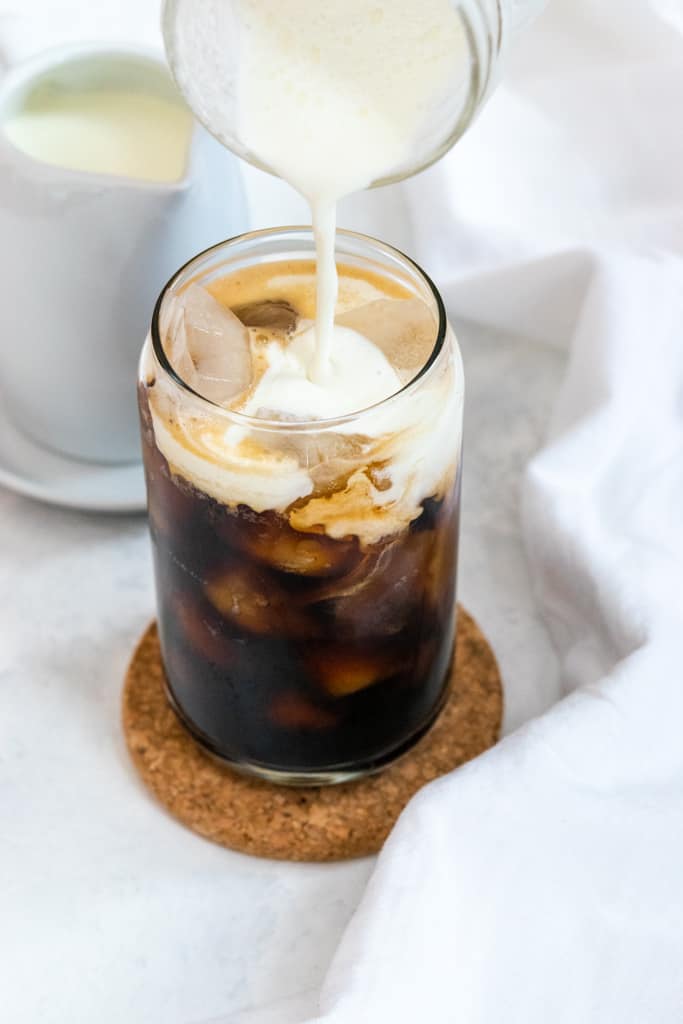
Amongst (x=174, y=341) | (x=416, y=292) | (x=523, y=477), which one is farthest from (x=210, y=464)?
(x=523, y=477)

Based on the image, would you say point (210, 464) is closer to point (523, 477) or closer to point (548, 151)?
point (523, 477)

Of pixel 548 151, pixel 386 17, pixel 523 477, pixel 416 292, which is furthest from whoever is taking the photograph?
pixel 548 151

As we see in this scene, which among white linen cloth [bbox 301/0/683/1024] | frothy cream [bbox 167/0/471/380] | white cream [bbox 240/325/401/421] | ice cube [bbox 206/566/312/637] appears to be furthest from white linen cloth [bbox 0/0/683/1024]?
frothy cream [bbox 167/0/471/380]

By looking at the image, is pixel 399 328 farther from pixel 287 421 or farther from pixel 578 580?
pixel 578 580

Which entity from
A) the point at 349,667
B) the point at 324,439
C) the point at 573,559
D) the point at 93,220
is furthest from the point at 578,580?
the point at 93,220

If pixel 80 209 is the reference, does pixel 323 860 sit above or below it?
below
